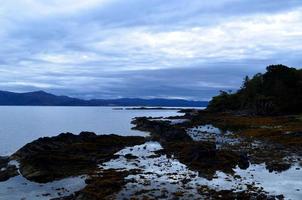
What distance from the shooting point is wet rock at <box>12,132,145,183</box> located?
154 ft

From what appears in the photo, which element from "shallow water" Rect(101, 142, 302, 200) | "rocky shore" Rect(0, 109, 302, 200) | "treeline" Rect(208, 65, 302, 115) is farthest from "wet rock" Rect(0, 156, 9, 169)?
"treeline" Rect(208, 65, 302, 115)

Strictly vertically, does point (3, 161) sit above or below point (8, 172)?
above

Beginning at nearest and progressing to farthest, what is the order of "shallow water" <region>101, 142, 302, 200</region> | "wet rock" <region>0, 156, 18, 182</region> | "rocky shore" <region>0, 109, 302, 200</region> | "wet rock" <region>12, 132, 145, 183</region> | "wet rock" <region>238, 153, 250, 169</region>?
"shallow water" <region>101, 142, 302, 200</region>
"rocky shore" <region>0, 109, 302, 200</region>
"wet rock" <region>0, 156, 18, 182</region>
"wet rock" <region>12, 132, 145, 183</region>
"wet rock" <region>238, 153, 250, 169</region>

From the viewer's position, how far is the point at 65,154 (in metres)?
55.3

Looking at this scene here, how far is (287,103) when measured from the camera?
413 feet

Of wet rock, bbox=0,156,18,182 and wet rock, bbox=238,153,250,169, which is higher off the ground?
wet rock, bbox=238,153,250,169

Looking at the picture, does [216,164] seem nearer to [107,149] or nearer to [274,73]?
[107,149]

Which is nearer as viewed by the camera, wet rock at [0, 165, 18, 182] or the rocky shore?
the rocky shore

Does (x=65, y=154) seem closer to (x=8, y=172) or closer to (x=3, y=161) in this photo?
(x=3, y=161)

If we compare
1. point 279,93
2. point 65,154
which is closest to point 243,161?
point 65,154

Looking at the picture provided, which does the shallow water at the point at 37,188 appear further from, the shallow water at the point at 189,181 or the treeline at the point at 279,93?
the treeline at the point at 279,93

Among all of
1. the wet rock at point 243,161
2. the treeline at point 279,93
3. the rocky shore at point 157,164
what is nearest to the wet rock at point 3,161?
the rocky shore at point 157,164

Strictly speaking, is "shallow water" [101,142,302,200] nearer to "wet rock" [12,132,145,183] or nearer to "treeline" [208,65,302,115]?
"wet rock" [12,132,145,183]

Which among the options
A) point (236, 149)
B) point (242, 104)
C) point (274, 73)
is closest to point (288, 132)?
point (236, 149)
